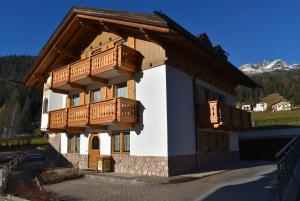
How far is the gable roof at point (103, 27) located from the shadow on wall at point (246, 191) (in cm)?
702

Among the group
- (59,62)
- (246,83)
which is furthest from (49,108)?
(246,83)

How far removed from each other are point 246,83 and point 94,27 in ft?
42.0

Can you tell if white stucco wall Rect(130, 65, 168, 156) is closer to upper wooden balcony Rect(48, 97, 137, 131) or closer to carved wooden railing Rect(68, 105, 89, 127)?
upper wooden balcony Rect(48, 97, 137, 131)

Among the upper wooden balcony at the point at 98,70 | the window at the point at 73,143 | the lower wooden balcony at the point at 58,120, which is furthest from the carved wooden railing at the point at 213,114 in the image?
the window at the point at 73,143

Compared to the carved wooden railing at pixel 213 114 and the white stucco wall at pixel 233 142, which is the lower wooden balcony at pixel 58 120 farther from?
the white stucco wall at pixel 233 142

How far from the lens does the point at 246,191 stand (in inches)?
384

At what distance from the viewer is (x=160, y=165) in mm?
13289

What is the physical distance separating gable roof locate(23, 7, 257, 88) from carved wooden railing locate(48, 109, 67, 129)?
4540mm

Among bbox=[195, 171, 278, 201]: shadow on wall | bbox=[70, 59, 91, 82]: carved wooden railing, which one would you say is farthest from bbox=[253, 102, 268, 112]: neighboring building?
bbox=[195, 171, 278, 201]: shadow on wall

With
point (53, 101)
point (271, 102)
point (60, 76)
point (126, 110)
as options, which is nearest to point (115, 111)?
point (126, 110)

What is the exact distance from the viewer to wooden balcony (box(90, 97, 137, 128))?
45.0ft

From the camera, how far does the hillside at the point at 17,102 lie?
8369 cm

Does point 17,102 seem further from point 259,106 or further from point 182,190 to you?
point 182,190

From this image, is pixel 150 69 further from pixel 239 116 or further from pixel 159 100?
pixel 239 116
